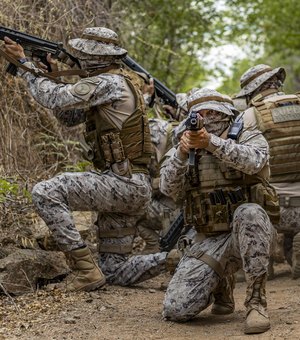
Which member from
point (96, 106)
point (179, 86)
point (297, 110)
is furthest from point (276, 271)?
point (179, 86)

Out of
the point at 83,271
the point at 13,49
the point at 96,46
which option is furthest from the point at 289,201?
the point at 13,49

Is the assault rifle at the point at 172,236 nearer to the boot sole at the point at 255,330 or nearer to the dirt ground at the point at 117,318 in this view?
the dirt ground at the point at 117,318

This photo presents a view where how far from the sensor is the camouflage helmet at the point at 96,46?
6859 mm

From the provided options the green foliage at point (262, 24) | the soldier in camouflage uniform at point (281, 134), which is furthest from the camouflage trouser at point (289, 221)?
the green foliage at point (262, 24)

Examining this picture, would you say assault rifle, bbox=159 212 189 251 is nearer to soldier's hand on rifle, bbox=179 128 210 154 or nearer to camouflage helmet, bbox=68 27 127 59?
camouflage helmet, bbox=68 27 127 59

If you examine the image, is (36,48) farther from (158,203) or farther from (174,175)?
(158,203)

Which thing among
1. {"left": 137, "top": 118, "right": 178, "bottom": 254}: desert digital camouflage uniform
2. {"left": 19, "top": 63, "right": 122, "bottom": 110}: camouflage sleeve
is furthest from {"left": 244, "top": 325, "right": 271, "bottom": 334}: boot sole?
{"left": 137, "top": 118, "right": 178, "bottom": 254}: desert digital camouflage uniform

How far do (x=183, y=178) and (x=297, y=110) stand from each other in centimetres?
201

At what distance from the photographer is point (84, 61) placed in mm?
6949

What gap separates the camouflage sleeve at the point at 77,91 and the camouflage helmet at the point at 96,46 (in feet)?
0.65

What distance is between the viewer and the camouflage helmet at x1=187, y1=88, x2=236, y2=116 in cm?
580

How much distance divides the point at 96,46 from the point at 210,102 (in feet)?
4.66

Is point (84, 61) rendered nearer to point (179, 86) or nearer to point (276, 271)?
point (276, 271)

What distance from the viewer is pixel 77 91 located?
261 inches
